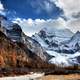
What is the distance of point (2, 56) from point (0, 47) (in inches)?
318

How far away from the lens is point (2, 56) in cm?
19150

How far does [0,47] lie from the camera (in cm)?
19700

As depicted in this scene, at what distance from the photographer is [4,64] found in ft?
619

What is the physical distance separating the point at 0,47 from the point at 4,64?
13.9m

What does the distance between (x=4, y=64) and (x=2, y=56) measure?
5866 mm

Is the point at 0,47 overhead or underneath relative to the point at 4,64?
overhead
